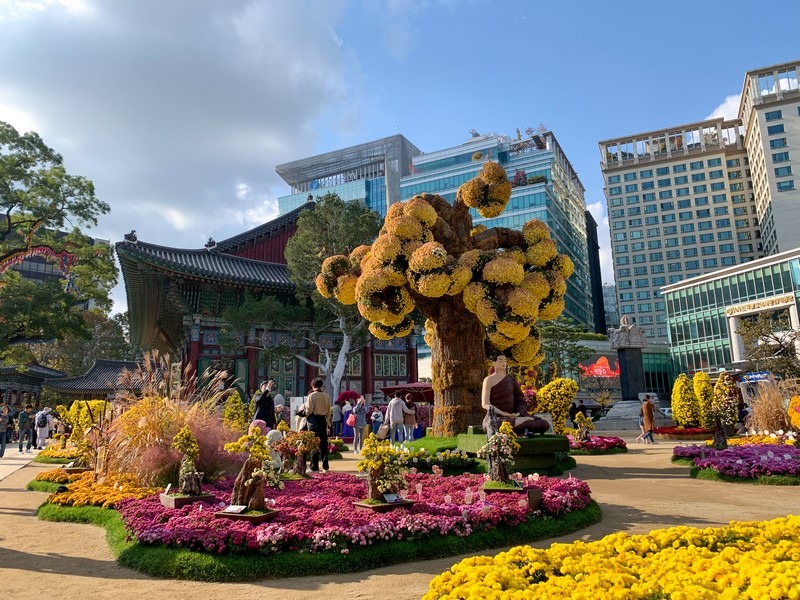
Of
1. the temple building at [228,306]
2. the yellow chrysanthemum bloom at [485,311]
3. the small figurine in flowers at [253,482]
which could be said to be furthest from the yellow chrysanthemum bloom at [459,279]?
the temple building at [228,306]

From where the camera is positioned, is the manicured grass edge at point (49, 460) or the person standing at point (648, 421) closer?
the manicured grass edge at point (49, 460)

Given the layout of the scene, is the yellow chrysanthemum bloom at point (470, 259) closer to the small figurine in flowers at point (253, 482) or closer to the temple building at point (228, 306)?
the small figurine in flowers at point (253, 482)

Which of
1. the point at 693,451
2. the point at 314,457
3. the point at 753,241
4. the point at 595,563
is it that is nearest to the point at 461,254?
the point at 314,457

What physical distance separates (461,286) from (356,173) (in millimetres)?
95807

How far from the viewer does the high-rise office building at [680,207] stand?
256ft

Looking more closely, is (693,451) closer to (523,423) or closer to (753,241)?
(523,423)

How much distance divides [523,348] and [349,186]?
297ft

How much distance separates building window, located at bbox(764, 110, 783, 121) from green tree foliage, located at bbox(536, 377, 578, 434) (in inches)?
2731

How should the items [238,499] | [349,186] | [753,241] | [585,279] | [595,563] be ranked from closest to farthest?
[595,563]
[238,499]
[753,241]
[585,279]
[349,186]

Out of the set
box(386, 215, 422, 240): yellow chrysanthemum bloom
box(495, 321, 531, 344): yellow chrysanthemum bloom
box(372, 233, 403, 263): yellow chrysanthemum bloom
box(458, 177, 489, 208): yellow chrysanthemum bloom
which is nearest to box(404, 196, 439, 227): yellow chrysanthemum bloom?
box(386, 215, 422, 240): yellow chrysanthemum bloom

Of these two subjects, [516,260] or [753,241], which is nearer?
[516,260]

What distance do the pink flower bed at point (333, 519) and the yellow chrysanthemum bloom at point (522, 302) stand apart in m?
4.78

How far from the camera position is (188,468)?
7523mm

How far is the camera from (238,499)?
244 inches
